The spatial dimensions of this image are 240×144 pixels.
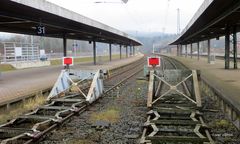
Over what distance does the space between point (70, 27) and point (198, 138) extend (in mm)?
22439

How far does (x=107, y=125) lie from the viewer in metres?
9.20

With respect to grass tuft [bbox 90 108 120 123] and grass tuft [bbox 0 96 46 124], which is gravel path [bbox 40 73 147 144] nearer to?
grass tuft [bbox 90 108 120 123]

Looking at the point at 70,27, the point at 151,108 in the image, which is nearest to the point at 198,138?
the point at 151,108

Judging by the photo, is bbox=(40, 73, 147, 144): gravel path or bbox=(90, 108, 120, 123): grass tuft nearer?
bbox=(40, 73, 147, 144): gravel path

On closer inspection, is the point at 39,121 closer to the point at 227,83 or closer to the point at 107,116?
the point at 107,116

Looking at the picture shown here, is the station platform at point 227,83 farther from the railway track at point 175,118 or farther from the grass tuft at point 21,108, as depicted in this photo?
the grass tuft at point 21,108

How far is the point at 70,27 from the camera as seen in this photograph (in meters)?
28.5

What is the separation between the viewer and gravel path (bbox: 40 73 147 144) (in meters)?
7.86

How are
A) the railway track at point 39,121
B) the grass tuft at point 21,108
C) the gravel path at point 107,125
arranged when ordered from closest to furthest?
1. the railway track at point 39,121
2. the gravel path at point 107,125
3. the grass tuft at point 21,108

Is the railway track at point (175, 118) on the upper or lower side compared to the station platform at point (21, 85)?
lower

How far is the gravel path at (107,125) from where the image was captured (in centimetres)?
786

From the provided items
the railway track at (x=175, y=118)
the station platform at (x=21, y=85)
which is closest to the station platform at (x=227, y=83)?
the railway track at (x=175, y=118)

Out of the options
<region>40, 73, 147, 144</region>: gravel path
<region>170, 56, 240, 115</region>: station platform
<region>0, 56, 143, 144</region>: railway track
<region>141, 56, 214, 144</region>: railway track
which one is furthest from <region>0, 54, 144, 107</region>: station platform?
<region>170, 56, 240, 115</region>: station platform

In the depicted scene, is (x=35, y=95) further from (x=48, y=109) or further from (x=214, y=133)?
(x=214, y=133)
